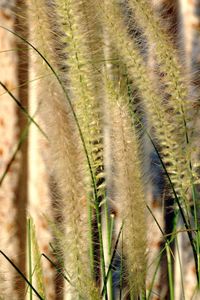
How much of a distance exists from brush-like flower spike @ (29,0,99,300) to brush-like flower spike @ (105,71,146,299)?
0.06 meters

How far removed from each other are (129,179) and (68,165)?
0.38ft

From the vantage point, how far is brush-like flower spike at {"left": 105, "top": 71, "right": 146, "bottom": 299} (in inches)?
46.8

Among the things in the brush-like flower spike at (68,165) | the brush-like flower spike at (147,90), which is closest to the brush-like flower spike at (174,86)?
the brush-like flower spike at (147,90)

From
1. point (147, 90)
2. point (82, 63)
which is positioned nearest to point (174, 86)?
point (147, 90)

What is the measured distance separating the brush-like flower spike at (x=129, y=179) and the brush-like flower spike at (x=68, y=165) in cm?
6

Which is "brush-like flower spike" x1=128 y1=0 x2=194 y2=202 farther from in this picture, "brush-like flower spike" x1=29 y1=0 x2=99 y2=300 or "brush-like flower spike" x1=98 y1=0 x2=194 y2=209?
"brush-like flower spike" x1=29 y1=0 x2=99 y2=300

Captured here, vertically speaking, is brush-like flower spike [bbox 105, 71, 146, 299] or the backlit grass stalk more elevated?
the backlit grass stalk

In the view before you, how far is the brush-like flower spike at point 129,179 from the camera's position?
1.19 metres

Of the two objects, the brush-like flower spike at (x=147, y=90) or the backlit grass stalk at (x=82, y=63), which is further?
the brush-like flower spike at (x=147, y=90)

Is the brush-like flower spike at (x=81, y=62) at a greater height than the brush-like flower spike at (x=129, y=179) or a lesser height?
greater

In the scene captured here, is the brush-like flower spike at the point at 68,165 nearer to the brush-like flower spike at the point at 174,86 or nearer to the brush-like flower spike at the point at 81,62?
the brush-like flower spike at the point at 81,62

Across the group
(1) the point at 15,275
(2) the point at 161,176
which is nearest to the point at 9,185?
(1) the point at 15,275

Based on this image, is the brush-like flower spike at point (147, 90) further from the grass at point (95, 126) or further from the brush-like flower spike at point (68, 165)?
the brush-like flower spike at point (68, 165)

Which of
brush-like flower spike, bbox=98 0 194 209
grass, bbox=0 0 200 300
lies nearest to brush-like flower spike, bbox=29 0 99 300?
grass, bbox=0 0 200 300
